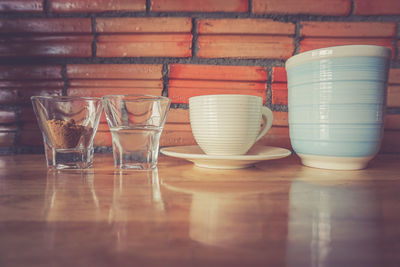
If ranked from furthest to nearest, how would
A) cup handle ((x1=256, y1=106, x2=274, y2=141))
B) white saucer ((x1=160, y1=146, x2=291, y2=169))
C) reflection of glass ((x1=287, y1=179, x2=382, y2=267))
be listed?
cup handle ((x1=256, y1=106, x2=274, y2=141)), white saucer ((x1=160, y1=146, x2=291, y2=169)), reflection of glass ((x1=287, y1=179, x2=382, y2=267))

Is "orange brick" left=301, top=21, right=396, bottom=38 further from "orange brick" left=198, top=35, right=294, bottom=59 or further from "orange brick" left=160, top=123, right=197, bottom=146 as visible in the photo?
"orange brick" left=160, top=123, right=197, bottom=146

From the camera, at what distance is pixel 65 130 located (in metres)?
0.51

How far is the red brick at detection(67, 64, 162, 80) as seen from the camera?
0.75 metres

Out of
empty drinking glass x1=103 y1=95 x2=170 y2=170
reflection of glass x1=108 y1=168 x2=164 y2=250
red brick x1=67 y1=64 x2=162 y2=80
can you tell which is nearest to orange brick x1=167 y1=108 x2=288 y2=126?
red brick x1=67 y1=64 x2=162 y2=80

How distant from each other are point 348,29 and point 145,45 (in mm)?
578

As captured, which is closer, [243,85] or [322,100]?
[322,100]

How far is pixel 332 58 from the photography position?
1.65 feet

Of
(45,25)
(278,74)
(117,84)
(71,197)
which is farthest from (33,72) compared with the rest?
(278,74)

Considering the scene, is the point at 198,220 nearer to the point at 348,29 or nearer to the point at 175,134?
the point at 175,134

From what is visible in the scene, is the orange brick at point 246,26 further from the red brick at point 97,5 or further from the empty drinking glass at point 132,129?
the empty drinking glass at point 132,129

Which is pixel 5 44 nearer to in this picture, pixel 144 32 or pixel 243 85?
pixel 144 32

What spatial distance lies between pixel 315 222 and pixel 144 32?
67cm

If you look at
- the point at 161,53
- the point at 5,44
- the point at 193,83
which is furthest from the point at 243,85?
the point at 5,44

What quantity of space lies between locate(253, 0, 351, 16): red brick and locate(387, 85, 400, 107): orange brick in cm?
25
